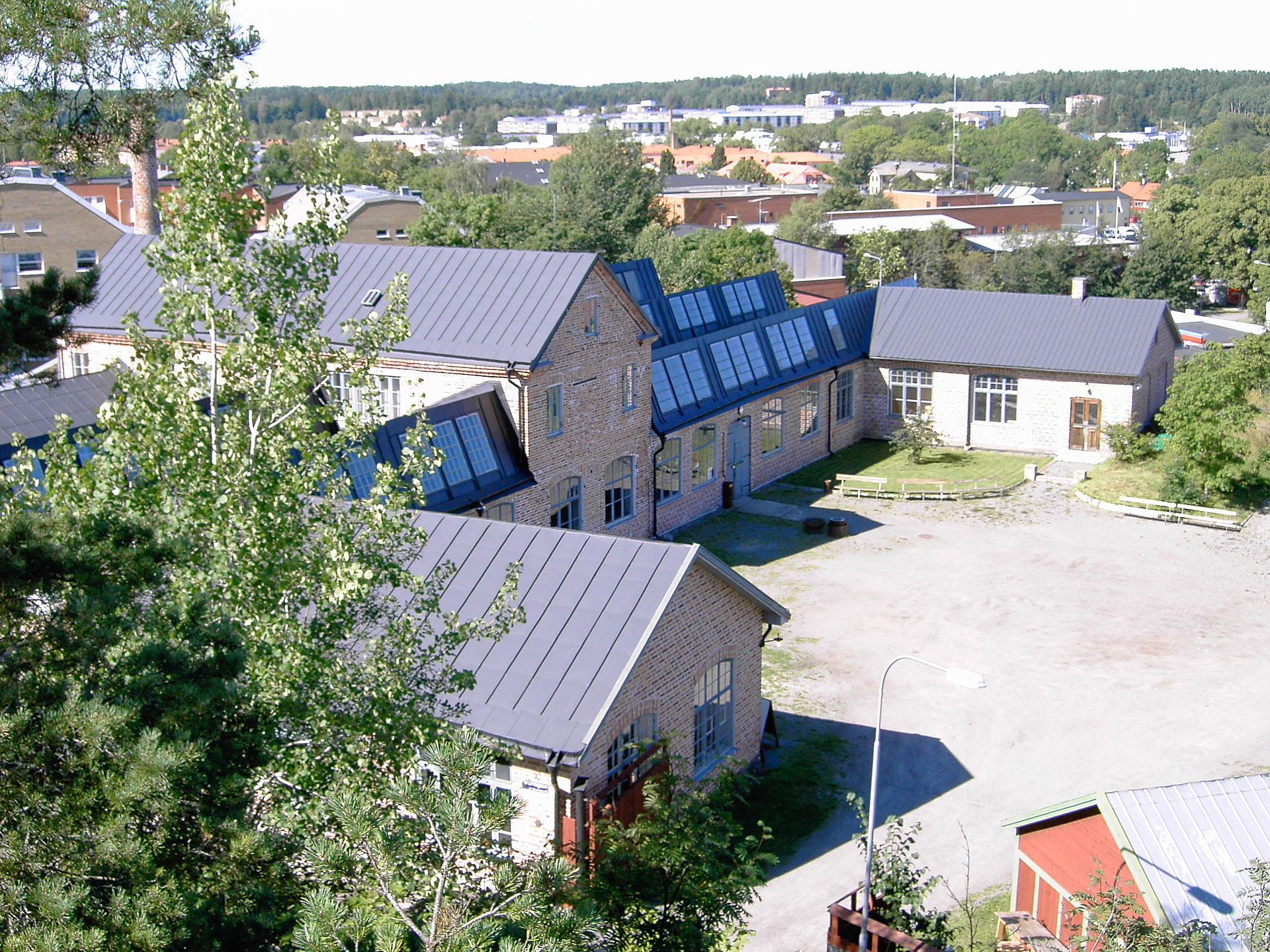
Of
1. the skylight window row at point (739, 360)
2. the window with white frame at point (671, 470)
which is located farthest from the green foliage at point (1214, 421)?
the window with white frame at point (671, 470)

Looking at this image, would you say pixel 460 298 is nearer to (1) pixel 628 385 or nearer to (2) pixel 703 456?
(1) pixel 628 385

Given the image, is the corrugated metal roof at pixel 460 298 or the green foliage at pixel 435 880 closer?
the green foliage at pixel 435 880

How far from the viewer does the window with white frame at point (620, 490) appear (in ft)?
106

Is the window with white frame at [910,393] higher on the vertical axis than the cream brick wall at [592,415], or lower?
lower

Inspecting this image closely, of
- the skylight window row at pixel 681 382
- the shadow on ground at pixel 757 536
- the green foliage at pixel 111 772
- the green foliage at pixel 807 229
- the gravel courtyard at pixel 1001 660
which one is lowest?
the gravel courtyard at pixel 1001 660

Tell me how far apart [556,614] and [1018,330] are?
29082 mm

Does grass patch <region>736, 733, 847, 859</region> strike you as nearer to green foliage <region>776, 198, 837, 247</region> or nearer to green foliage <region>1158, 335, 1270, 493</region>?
green foliage <region>1158, 335, 1270, 493</region>

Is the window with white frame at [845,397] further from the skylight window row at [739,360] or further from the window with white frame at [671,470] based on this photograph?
the window with white frame at [671,470]

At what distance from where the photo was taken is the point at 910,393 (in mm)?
44094

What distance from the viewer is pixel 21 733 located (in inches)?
313

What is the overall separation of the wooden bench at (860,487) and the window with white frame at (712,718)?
18447 mm

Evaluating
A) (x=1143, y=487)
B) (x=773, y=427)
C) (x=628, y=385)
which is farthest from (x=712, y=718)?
(x=1143, y=487)

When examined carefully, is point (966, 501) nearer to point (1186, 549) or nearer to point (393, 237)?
point (1186, 549)

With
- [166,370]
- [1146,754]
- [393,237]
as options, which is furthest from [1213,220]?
[166,370]
